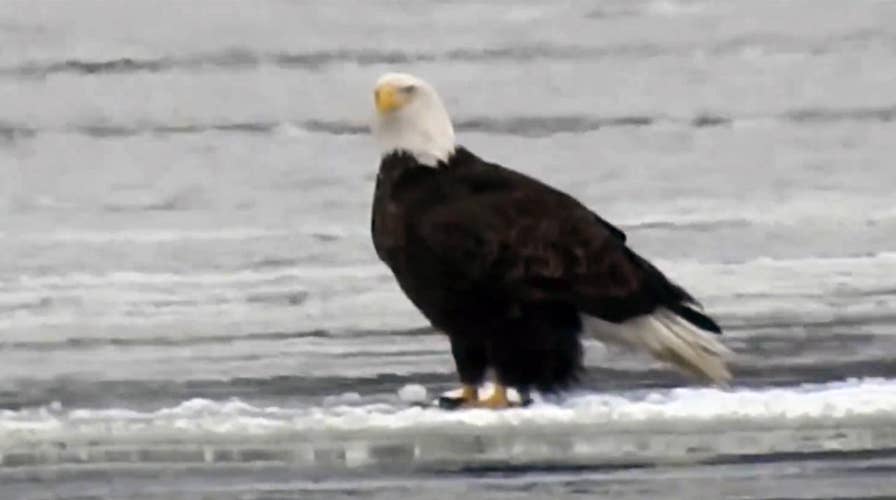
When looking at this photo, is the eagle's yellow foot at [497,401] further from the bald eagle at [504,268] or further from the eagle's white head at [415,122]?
the eagle's white head at [415,122]

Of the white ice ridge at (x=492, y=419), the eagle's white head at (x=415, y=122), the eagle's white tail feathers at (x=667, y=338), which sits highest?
the eagle's white head at (x=415, y=122)

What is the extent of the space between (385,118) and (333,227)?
111 millimetres

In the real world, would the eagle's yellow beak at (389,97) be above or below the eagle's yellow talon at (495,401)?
above

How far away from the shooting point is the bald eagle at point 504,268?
1241 millimetres

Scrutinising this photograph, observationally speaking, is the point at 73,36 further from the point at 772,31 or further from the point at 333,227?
the point at 772,31

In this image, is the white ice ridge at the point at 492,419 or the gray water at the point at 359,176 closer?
the white ice ridge at the point at 492,419

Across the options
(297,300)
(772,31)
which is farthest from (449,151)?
(772,31)

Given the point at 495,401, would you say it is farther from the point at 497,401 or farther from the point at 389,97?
the point at 389,97

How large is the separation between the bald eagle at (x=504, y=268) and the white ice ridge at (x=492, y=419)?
0.12ft

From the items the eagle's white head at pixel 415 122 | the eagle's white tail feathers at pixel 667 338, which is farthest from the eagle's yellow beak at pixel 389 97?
the eagle's white tail feathers at pixel 667 338

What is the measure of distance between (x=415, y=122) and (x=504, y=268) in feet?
0.40

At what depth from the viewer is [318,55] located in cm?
137

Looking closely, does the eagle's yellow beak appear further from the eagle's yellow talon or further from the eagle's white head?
the eagle's yellow talon

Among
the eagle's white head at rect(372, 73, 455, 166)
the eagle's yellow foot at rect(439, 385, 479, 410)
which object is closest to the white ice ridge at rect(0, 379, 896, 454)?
the eagle's yellow foot at rect(439, 385, 479, 410)
